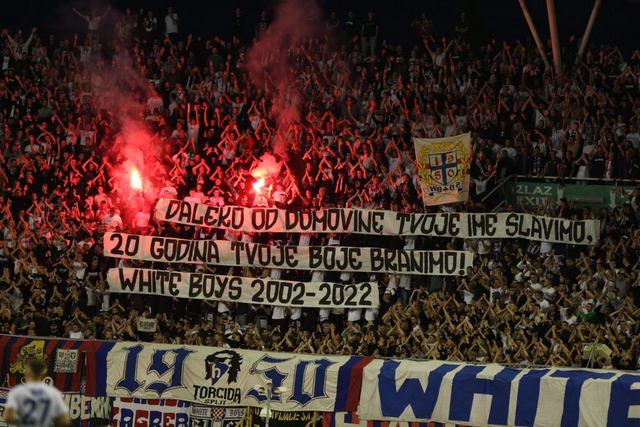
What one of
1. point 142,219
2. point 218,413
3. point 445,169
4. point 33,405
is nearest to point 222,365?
point 218,413

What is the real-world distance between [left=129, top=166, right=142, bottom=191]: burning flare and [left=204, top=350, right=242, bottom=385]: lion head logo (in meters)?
5.70

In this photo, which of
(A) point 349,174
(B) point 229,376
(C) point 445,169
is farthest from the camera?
(A) point 349,174

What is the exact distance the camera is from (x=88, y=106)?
28688 mm

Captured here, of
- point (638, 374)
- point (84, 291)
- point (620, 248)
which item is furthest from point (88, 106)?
point (638, 374)

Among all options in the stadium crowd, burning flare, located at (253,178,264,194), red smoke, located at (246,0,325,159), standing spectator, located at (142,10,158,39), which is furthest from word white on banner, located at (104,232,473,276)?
standing spectator, located at (142,10,158,39)

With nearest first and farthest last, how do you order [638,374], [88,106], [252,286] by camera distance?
[638,374], [252,286], [88,106]

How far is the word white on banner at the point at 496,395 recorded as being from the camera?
18.0 m

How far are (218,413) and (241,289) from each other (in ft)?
11.2

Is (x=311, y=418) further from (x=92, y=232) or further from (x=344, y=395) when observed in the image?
(x=92, y=232)

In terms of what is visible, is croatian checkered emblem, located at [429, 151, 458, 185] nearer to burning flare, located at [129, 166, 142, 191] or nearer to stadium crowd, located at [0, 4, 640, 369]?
stadium crowd, located at [0, 4, 640, 369]

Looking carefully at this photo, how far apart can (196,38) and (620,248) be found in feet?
45.3

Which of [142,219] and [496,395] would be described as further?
[142,219]

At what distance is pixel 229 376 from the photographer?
20.7 meters

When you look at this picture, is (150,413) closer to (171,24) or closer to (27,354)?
(27,354)
